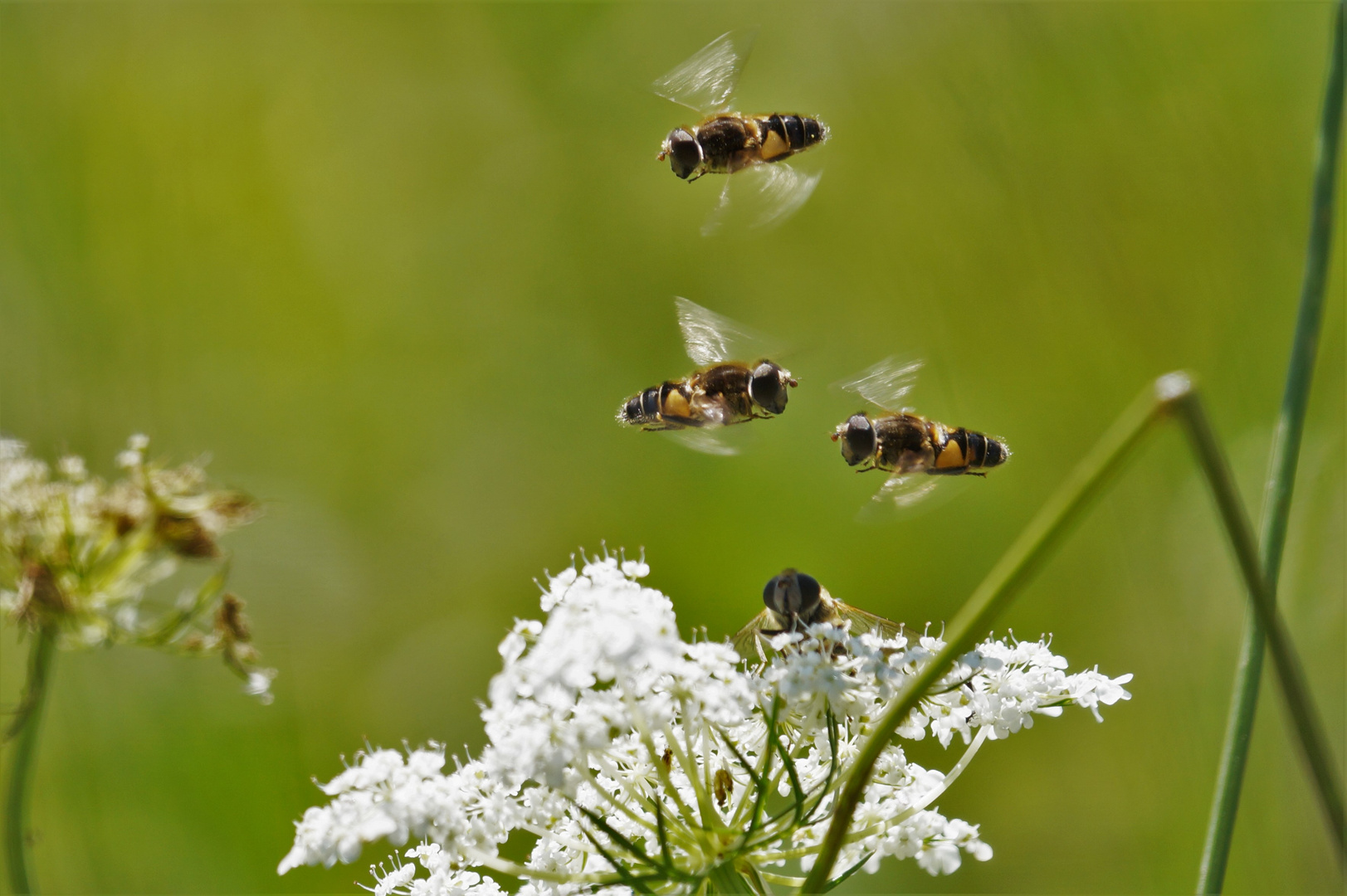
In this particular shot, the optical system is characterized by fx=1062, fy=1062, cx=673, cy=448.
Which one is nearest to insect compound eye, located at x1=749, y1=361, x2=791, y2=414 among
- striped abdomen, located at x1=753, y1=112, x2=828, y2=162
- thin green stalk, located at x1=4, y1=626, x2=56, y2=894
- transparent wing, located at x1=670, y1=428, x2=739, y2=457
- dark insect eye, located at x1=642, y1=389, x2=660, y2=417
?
transparent wing, located at x1=670, y1=428, x2=739, y2=457

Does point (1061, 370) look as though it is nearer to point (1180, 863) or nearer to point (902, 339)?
point (902, 339)

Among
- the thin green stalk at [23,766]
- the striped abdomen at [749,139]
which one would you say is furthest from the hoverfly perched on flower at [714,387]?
the thin green stalk at [23,766]

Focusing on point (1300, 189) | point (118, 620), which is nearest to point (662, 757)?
point (118, 620)

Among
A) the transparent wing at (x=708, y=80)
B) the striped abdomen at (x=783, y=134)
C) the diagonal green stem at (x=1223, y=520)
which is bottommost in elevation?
the diagonal green stem at (x=1223, y=520)

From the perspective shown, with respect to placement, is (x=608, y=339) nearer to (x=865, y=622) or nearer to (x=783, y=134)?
(x=783, y=134)

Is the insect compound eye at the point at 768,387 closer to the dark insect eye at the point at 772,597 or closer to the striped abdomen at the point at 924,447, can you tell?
the striped abdomen at the point at 924,447

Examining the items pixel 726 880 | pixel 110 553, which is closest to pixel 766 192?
pixel 726 880
